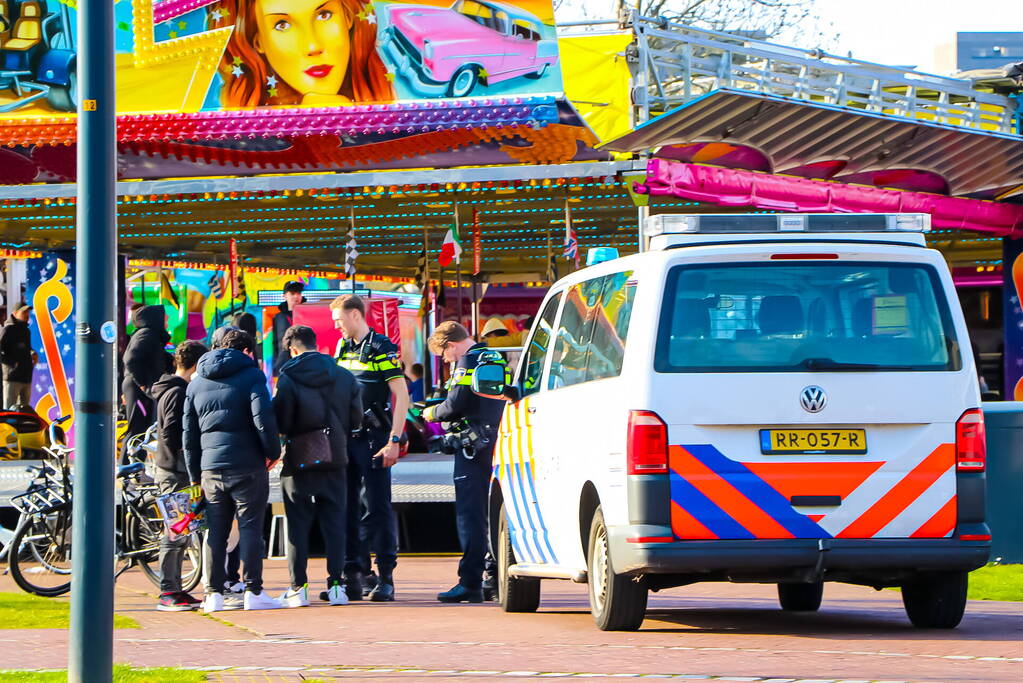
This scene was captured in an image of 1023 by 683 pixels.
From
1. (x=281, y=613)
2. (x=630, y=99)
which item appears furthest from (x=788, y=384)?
(x=630, y=99)

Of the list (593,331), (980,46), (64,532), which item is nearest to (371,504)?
(64,532)

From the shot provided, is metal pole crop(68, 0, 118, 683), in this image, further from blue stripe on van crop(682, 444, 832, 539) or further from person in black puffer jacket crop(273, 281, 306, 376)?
person in black puffer jacket crop(273, 281, 306, 376)

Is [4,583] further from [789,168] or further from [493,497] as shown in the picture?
[789,168]

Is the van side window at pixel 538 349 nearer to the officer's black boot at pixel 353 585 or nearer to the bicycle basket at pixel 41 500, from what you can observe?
the officer's black boot at pixel 353 585

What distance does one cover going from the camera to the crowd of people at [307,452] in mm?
10680

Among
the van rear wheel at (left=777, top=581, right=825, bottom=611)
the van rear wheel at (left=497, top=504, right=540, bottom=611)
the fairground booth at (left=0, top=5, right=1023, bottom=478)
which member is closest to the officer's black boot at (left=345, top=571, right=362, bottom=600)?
the van rear wheel at (left=497, top=504, right=540, bottom=611)

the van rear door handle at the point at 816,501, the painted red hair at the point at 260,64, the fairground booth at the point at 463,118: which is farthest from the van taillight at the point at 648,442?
the painted red hair at the point at 260,64

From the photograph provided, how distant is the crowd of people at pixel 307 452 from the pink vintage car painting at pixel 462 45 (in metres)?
5.93

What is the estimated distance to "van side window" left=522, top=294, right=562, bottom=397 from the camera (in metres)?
9.79

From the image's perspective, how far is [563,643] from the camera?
27.2ft

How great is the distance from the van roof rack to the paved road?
199 centimetres

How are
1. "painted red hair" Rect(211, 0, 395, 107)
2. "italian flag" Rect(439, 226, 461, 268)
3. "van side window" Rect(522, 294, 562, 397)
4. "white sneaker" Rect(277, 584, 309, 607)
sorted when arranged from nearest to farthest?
"van side window" Rect(522, 294, 562, 397), "white sneaker" Rect(277, 584, 309, 607), "painted red hair" Rect(211, 0, 395, 107), "italian flag" Rect(439, 226, 461, 268)

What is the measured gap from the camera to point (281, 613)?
34.6 ft

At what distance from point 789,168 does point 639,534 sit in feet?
35.6
